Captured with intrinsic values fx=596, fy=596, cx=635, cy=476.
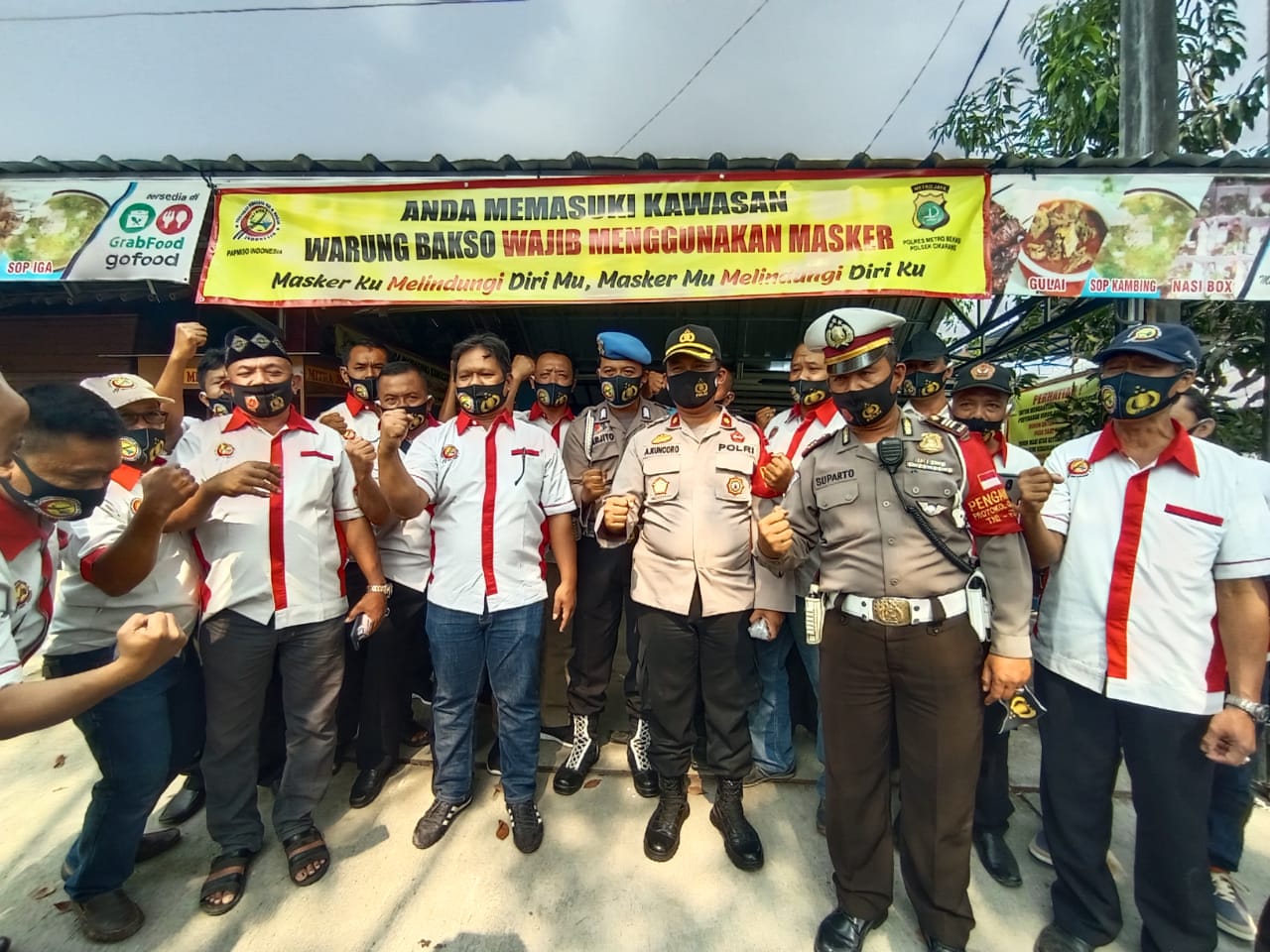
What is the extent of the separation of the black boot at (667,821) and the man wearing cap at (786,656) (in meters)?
0.44

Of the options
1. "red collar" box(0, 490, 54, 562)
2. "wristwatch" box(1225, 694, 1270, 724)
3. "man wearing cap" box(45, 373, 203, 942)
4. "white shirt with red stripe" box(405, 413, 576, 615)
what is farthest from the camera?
"white shirt with red stripe" box(405, 413, 576, 615)

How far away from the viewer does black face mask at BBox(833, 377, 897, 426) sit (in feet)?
7.08

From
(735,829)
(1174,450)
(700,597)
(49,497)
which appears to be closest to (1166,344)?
(1174,450)

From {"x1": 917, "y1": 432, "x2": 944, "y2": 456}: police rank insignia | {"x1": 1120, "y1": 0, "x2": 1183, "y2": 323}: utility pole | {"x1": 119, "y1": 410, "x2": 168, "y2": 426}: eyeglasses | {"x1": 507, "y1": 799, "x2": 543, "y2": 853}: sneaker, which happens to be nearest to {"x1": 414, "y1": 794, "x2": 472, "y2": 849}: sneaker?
{"x1": 507, "y1": 799, "x2": 543, "y2": 853}: sneaker

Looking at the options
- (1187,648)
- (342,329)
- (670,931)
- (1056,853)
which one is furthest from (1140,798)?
(342,329)

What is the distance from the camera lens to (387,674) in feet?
10.7

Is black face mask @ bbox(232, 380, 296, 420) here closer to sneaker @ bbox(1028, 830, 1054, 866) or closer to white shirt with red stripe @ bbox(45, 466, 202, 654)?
white shirt with red stripe @ bbox(45, 466, 202, 654)

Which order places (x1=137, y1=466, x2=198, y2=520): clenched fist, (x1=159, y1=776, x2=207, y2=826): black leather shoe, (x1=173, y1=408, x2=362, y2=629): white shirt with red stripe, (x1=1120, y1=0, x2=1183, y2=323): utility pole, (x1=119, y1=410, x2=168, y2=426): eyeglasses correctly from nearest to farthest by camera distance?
(x1=137, y1=466, x2=198, y2=520): clenched fist < (x1=119, y1=410, x2=168, y2=426): eyeglasses < (x1=173, y1=408, x2=362, y2=629): white shirt with red stripe < (x1=159, y1=776, x2=207, y2=826): black leather shoe < (x1=1120, y1=0, x2=1183, y2=323): utility pole

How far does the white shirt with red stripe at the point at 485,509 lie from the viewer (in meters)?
2.75

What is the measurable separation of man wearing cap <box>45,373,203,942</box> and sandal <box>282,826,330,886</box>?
0.53 m

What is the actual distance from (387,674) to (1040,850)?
333 centimetres

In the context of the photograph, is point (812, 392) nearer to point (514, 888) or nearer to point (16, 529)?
point (514, 888)

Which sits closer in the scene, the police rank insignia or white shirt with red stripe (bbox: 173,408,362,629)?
the police rank insignia

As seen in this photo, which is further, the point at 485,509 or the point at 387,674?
the point at 387,674
